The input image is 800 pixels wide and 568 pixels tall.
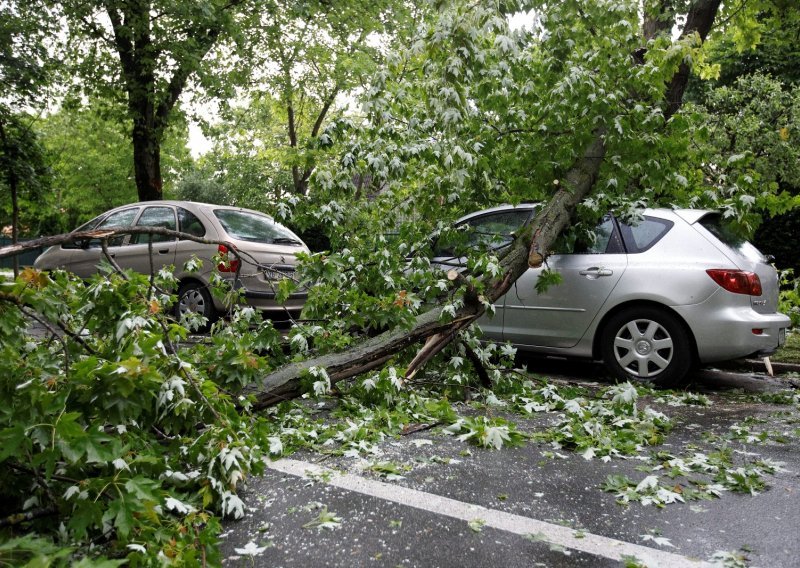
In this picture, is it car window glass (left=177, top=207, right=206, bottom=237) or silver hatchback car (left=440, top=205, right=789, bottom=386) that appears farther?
car window glass (left=177, top=207, right=206, bottom=237)

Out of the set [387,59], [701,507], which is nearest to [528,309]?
[387,59]

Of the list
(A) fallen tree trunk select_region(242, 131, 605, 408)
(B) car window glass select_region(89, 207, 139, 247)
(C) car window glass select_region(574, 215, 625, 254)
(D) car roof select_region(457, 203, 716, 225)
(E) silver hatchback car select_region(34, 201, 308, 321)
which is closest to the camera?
(A) fallen tree trunk select_region(242, 131, 605, 408)

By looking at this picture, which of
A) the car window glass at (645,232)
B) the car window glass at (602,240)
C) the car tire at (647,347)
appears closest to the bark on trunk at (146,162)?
the car window glass at (602,240)

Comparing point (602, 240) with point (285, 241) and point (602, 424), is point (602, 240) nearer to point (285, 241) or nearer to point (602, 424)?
point (602, 424)

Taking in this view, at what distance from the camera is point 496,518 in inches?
109

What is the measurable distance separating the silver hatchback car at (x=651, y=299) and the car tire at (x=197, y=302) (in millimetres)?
3212

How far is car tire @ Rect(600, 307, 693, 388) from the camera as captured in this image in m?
5.30

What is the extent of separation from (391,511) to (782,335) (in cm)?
426

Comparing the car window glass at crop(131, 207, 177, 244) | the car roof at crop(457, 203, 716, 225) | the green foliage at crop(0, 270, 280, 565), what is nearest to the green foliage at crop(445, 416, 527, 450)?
the green foliage at crop(0, 270, 280, 565)

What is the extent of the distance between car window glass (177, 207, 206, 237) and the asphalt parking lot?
16.5ft

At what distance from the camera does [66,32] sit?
13.4m

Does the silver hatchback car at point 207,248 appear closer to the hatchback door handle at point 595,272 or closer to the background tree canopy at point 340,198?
the background tree canopy at point 340,198

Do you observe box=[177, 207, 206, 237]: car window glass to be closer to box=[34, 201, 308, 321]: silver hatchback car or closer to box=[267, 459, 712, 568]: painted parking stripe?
box=[34, 201, 308, 321]: silver hatchback car

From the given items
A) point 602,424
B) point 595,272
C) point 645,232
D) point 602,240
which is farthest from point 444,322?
point 645,232
